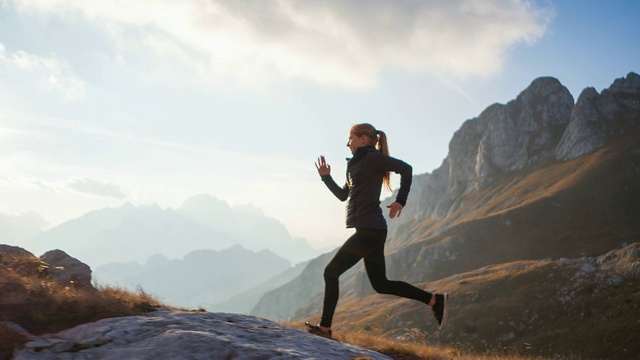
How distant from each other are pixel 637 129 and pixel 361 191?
532 feet

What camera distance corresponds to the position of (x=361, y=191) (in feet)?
23.6

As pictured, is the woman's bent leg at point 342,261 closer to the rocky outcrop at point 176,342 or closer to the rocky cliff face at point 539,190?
the rocky outcrop at point 176,342

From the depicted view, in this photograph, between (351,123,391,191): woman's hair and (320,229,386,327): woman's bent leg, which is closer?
(320,229,386,327): woman's bent leg

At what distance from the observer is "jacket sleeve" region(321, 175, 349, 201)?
7887mm

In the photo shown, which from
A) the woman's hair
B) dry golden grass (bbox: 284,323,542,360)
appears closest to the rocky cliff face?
dry golden grass (bbox: 284,323,542,360)

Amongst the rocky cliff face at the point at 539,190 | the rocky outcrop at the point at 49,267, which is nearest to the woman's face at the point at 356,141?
the rocky outcrop at the point at 49,267

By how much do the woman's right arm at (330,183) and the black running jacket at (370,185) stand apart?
53cm

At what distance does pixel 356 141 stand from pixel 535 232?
122507 mm

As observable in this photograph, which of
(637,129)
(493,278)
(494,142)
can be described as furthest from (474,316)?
(494,142)

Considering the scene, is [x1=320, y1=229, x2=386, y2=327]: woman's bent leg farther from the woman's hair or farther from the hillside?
the hillside

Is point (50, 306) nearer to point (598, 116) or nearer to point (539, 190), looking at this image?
point (539, 190)

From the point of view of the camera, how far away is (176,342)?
187 inches

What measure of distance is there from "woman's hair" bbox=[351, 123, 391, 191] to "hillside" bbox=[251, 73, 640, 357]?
83.0ft

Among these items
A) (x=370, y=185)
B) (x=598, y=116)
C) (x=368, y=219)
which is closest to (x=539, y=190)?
(x=598, y=116)
